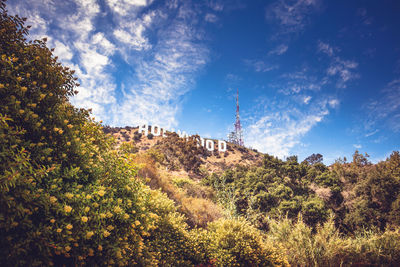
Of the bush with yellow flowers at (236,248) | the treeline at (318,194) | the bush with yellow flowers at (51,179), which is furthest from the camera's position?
the treeline at (318,194)

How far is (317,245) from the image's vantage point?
5473 mm

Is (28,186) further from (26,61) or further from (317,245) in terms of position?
(317,245)

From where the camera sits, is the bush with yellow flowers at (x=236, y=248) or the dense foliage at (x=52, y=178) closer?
the dense foliage at (x=52, y=178)

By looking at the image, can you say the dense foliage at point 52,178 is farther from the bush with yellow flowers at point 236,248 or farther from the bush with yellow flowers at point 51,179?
the bush with yellow flowers at point 236,248

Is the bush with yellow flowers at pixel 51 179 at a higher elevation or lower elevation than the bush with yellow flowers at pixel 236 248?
higher

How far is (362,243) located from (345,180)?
34.2 ft

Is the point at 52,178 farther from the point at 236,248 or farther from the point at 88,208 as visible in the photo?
the point at 236,248

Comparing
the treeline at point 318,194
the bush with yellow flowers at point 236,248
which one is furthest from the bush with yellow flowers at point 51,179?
the treeline at point 318,194

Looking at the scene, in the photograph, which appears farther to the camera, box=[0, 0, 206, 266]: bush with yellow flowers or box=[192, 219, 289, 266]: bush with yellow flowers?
box=[192, 219, 289, 266]: bush with yellow flowers

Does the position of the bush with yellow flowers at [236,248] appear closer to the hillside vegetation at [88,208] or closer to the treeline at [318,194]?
the hillside vegetation at [88,208]

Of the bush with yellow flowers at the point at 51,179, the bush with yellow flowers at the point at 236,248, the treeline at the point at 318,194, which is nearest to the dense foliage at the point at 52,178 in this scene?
the bush with yellow flowers at the point at 51,179

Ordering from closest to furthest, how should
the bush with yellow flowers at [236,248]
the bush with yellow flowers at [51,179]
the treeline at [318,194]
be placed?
the bush with yellow flowers at [51,179], the bush with yellow flowers at [236,248], the treeline at [318,194]

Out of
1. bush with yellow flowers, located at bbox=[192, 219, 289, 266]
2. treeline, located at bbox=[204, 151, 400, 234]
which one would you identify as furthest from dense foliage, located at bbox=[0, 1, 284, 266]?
treeline, located at bbox=[204, 151, 400, 234]

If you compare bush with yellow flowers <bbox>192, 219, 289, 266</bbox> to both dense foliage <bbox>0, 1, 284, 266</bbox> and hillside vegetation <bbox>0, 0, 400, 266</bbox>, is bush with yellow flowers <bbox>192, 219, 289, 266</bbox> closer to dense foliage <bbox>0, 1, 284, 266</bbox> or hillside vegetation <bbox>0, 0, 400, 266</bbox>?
hillside vegetation <bbox>0, 0, 400, 266</bbox>
